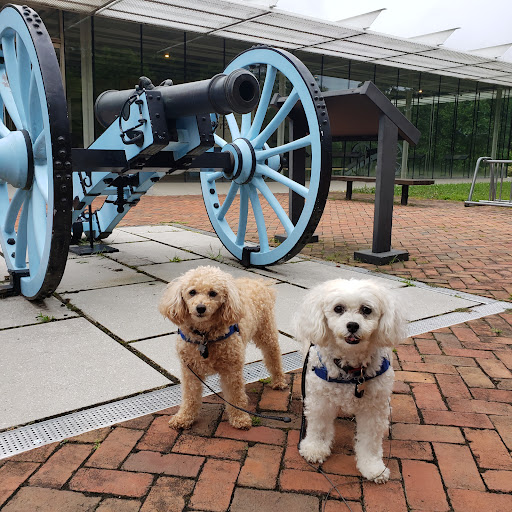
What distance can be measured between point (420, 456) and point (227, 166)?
10.6ft

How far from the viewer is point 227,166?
466 cm

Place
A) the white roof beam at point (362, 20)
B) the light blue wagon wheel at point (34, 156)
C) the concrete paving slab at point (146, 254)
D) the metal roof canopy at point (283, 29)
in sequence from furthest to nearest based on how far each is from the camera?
1. the white roof beam at point (362, 20)
2. the metal roof canopy at point (283, 29)
3. the concrete paving slab at point (146, 254)
4. the light blue wagon wheel at point (34, 156)

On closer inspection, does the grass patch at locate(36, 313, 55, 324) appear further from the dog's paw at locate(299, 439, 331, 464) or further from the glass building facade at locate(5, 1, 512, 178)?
the glass building facade at locate(5, 1, 512, 178)

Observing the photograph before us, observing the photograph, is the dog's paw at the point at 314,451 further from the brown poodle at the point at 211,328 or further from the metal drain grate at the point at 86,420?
the metal drain grate at the point at 86,420

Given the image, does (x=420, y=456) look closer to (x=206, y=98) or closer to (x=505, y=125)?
(x=206, y=98)

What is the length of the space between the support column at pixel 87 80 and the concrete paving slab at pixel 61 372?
10811 mm

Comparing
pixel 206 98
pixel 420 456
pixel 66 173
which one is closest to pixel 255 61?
pixel 206 98

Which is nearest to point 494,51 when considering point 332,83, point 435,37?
point 435,37

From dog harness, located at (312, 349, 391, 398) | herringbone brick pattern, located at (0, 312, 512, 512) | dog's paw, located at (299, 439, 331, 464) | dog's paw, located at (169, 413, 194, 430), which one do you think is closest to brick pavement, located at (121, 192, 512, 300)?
herringbone brick pattern, located at (0, 312, 512, 512)

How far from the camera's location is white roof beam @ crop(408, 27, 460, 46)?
1369 centimetres

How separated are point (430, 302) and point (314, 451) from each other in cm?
220

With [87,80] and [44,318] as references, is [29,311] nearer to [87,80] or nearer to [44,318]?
[44,318]

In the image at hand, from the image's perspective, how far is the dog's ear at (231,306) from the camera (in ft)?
6.60

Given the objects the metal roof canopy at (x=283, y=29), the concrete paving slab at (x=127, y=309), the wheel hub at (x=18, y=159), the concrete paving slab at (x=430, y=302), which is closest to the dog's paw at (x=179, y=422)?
the concrete paving slab at (x=127, y=309)
